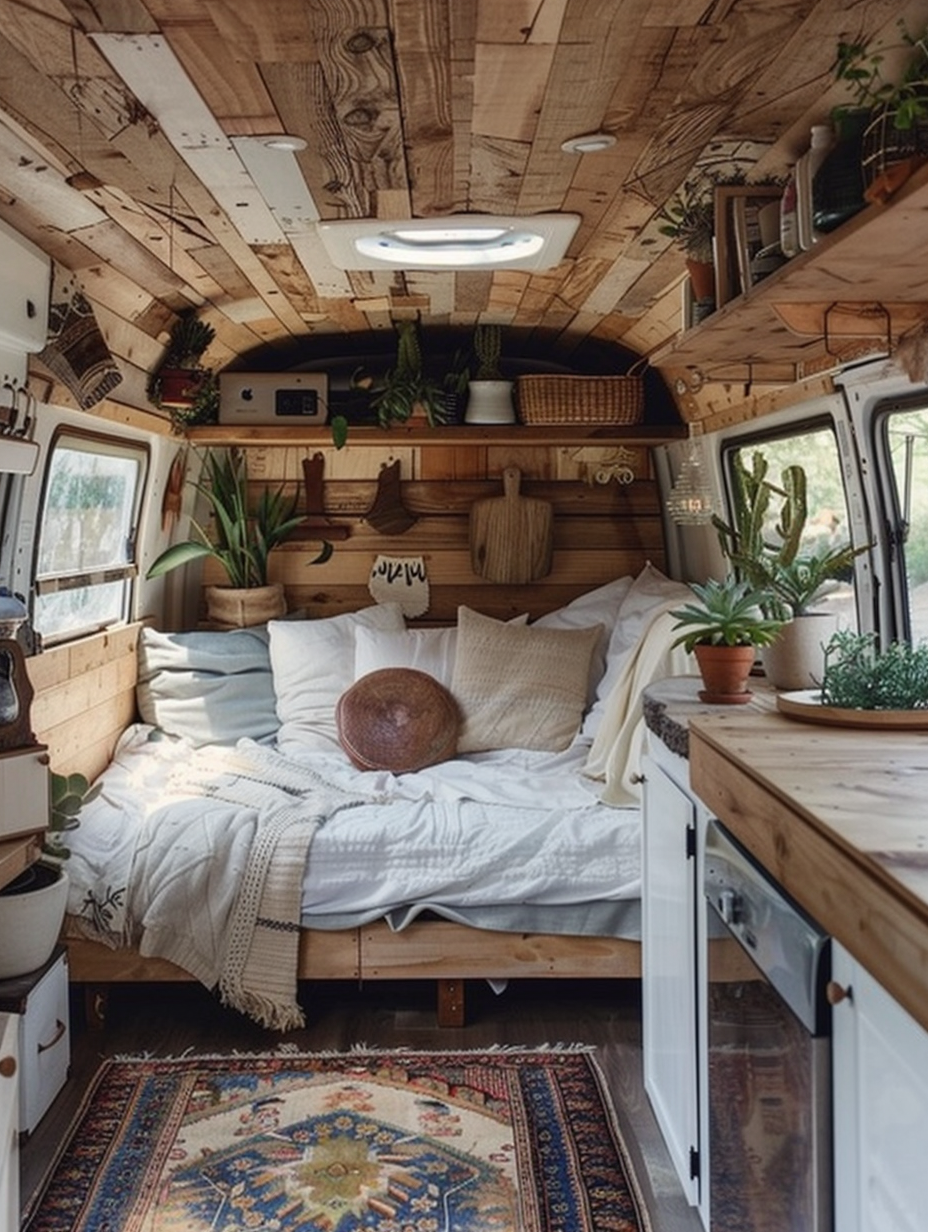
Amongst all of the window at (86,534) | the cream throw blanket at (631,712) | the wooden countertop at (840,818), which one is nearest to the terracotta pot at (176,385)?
the window at (86,534)

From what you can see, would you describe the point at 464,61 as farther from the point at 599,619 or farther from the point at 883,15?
the point at 599,619

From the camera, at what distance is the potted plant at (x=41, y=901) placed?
262 cm

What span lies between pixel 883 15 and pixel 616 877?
7.02ft

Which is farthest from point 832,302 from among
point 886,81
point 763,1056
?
point 763,1056

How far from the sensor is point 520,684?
4219 millimetres

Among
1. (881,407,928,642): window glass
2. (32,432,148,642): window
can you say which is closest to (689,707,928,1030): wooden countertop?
(881,407,928,642): window glass

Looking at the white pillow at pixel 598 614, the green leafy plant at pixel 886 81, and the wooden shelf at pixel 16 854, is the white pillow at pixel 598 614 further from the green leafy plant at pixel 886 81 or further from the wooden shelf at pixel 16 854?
the green leafy plant at pixel 886 81

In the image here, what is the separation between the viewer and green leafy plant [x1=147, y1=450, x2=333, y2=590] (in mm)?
4652

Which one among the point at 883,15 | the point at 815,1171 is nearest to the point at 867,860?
the point at 815,1171

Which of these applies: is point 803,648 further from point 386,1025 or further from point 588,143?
point 386,1025

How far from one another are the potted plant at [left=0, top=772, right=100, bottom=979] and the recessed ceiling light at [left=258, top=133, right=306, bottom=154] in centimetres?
139

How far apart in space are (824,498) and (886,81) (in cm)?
167

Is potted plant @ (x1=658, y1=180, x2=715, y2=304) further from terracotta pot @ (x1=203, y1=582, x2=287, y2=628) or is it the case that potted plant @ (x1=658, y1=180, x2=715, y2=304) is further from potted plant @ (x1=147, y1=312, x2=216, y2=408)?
terracotta pot @ (x1=203, y1=582, x2=287, y2=628)

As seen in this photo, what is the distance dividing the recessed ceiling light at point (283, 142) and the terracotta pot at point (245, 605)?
2.59 meters
